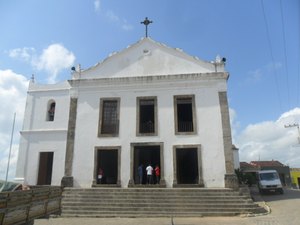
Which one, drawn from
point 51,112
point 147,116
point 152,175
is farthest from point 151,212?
point 51,112

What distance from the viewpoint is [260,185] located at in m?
22.1

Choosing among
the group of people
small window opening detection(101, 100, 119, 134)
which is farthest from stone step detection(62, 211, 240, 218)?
small window opening detection(101, 100, 119, 134)

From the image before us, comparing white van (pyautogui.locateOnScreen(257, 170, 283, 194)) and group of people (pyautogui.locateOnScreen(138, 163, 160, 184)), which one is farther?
white van (pyautogui.locateOnScreen(257, 170, 283, 194))

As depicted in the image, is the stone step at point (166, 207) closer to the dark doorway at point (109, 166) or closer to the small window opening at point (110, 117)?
the dark doorway at point (109, 166)

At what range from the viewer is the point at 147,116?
20344 mm

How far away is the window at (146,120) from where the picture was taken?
61.0 ft

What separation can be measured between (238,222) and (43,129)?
14.0 meters

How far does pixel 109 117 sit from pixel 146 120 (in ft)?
8.65

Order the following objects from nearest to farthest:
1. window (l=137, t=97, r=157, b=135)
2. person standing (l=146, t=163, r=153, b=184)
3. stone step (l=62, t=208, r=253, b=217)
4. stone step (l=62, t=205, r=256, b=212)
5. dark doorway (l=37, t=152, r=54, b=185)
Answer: stone step (l=62, t=208, r=253, b=217) < stone step (l=62, t=205, r=256, b=212) < person standing (l=146, t=163, r=153, b=184) < window (l=137, t=97, r=157, b=135) < dark doorway (l=37, t=152, r=54, b=185)

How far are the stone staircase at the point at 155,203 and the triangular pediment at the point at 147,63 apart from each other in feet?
25.8

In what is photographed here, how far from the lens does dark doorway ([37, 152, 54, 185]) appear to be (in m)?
19.2

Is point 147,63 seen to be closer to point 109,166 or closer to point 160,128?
point 160,128

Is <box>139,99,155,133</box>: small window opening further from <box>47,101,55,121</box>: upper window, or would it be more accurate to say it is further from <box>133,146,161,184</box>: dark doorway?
<box>47,101,55,121</box>: upper window

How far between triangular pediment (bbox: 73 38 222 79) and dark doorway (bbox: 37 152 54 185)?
228 inches
